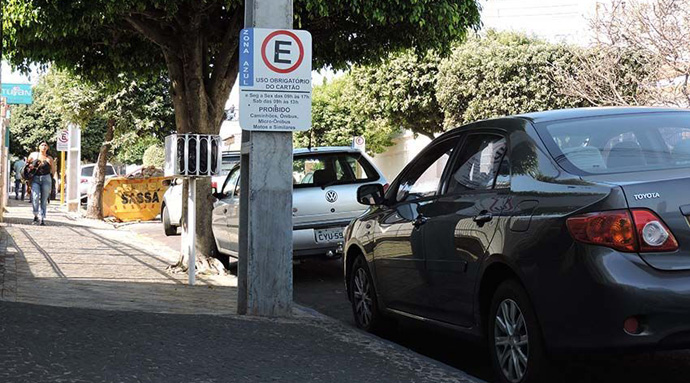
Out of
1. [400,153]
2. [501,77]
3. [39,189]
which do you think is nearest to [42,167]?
[39,189]

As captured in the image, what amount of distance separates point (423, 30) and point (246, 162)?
236 inches

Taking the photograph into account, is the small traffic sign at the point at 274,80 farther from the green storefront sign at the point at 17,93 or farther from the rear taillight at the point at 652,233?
the green storefront sign at the point at 17,93

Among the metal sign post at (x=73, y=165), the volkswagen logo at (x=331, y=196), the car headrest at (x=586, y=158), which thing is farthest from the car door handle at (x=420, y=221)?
the metal sign post at (x=73, y=165)

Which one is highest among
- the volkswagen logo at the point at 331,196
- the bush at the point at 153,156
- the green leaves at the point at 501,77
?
the green leaves at the point at 501,77

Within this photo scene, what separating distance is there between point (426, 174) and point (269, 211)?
1430 mm

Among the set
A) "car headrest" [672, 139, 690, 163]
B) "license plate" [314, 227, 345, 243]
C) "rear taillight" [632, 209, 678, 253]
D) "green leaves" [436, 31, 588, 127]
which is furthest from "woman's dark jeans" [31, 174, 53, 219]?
"green leaves" [436, 31, 588, 127]

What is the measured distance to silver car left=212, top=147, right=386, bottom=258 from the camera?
11.1 meters

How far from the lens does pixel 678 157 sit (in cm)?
504

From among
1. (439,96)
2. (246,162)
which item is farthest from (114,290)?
(439,96)

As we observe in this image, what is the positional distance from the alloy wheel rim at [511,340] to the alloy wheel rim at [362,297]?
2245 mm

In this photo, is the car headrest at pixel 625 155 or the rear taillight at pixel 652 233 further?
the car headrest at pixel 625 155

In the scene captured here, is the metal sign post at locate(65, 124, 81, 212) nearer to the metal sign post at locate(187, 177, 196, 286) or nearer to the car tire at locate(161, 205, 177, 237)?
the car tire at locate(161, 205, 177, 237)

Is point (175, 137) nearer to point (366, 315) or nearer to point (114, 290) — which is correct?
point (114, 290)

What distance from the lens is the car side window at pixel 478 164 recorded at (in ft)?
18.1
